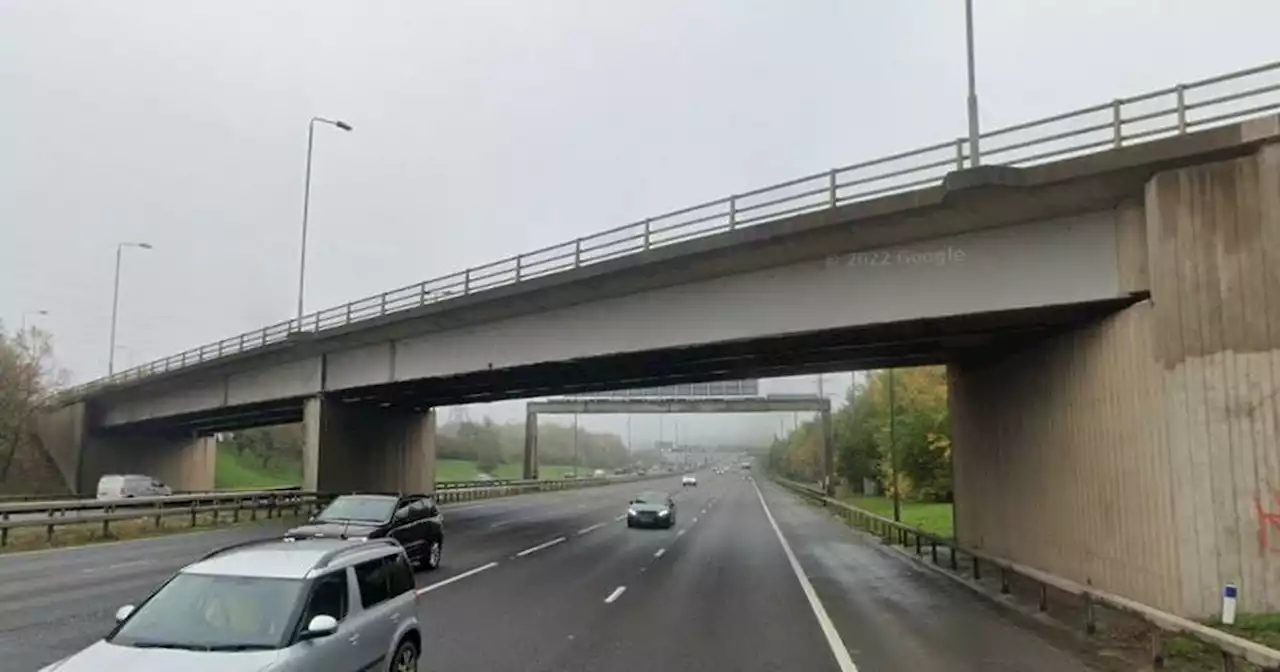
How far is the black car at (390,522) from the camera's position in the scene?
19047 millimetres

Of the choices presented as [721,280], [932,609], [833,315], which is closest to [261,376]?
[721,280]

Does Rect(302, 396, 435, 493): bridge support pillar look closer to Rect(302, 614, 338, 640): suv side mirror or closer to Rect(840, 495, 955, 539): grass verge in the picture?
Rect(840, 495, 955, 539): grass verge

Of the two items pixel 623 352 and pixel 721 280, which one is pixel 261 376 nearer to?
pixel 623 352

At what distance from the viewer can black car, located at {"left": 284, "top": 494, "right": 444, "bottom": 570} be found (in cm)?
1905

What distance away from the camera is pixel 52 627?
12.8 meters

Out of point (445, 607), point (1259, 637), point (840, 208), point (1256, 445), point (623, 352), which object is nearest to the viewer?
point (1259, 637)

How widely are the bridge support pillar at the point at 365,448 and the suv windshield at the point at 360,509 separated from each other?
21987mm

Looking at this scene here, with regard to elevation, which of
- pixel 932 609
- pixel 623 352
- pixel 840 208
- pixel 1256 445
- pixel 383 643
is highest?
pixel 840 208

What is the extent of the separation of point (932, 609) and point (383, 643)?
11.8m

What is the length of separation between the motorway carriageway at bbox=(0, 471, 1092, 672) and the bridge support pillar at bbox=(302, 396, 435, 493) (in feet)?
37.4

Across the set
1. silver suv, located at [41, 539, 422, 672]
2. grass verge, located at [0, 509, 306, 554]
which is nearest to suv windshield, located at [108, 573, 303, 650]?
silver suv, located at [41, 539, 422, 672]

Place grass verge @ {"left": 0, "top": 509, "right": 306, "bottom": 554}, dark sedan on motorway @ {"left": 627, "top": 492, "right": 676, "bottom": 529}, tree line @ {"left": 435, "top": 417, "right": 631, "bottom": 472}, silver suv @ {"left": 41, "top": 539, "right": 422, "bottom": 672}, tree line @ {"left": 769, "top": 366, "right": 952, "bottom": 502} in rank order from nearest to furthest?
silver suv @ {"left": 41, "top": 539, "right": 422, "bottom": 672}
grass verge @ {"left": 0, "top": 509, "right": 306, "bottom": 554}
dark sedan on motorway @ {"left": 627, "top": 492, "right": 676, "bottom": 529}
tree line @ {"left": 769, "top": 366, "right": 952, "bottom": 502}
tree line @ {"left": 435, "top": 417, "right": 631, "bottom": 472}

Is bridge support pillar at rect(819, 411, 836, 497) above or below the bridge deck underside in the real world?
below

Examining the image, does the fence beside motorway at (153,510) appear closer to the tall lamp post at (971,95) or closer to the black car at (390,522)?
the black car at (390,522)
